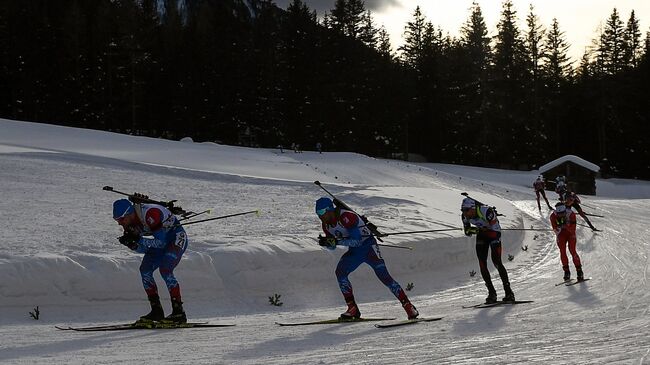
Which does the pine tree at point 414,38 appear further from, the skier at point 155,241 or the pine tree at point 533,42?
the skier at point 155,241

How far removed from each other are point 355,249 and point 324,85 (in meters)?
52.0

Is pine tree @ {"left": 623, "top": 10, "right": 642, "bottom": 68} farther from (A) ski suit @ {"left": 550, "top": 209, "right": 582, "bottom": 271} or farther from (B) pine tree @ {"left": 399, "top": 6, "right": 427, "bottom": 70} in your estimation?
(A) ski suit @ {"left": 550, "top": 209, "right": 582, "bottom": 271}

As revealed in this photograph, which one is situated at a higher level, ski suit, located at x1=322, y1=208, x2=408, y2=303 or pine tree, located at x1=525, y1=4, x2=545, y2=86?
pine tree, located at x1=525, y1=4, x2=545, y2=86

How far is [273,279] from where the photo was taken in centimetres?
1369

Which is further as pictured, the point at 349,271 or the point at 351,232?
the point at 349,271

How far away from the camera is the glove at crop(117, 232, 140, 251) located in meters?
9.56

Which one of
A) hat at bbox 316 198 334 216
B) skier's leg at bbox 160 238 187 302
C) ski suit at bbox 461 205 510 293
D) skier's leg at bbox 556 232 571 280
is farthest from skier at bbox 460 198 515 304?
skier's leg at bbox 160 238 187 302

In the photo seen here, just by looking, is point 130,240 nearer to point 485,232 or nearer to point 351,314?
point 351,314

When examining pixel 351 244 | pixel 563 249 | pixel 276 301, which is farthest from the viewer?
pixel 563 249

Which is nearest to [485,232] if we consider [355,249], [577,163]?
[355,249]

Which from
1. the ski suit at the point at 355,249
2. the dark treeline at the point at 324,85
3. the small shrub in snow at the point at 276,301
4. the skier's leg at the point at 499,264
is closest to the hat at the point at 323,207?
the ski suit at the point at 355,249

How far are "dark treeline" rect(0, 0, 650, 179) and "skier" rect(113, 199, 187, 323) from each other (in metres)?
46.2

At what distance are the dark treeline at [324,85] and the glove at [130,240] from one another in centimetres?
4639

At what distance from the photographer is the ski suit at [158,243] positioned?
9.86 metres
